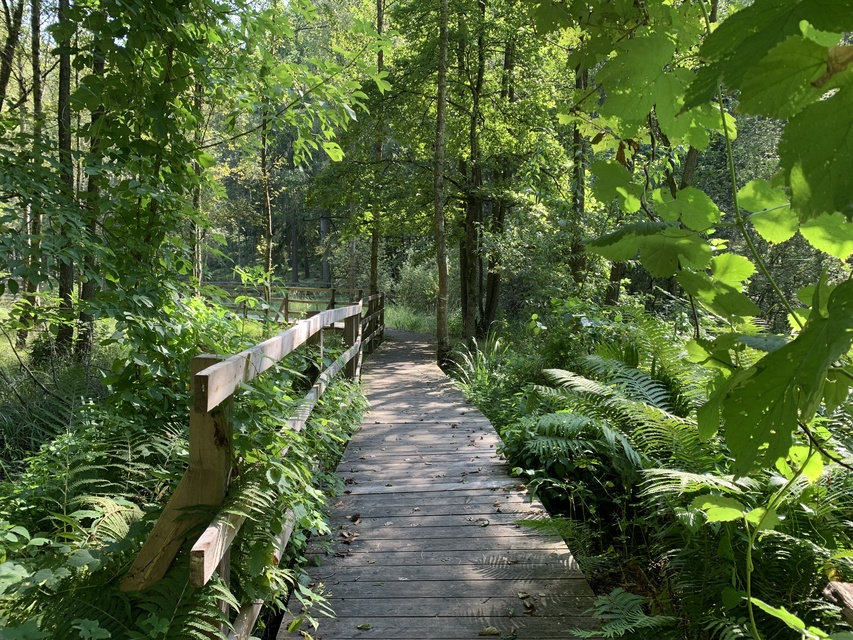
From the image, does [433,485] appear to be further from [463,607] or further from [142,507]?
[142,507]

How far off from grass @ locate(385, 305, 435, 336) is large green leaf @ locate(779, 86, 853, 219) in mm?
21839

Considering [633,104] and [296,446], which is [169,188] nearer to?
[296,446]

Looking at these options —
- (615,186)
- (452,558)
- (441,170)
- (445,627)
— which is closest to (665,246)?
(615,186)

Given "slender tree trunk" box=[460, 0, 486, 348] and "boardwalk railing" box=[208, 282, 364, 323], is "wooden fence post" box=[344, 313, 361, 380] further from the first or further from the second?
"slender tree trunk" box=[460, 0, 486, 348]

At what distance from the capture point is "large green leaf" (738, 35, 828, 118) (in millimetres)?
447

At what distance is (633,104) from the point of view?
0.80m

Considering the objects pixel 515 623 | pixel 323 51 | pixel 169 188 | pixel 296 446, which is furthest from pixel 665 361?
pixel 323 51

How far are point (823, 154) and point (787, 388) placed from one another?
177 millimetres

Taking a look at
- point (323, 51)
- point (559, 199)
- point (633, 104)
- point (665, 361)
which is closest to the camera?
point (633, 104)

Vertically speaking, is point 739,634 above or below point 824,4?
below

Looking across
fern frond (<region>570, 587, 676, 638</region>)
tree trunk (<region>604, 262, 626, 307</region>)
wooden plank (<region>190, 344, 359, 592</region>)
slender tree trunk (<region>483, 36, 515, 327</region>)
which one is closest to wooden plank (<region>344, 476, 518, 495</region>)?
fern frond (<region>570, 587, 676, 638</region>)

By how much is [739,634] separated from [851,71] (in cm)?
239

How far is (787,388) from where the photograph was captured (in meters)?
0.45

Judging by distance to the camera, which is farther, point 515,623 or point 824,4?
point 515,623
